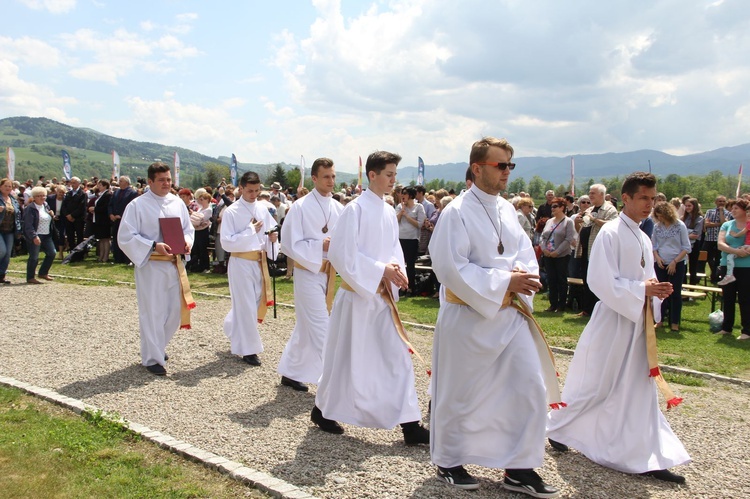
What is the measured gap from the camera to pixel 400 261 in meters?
6.32

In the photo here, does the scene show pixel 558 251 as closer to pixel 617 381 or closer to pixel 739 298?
pixel 739 298

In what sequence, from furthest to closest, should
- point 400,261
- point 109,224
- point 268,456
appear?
point 109,224 < point 400,261 < point 268,456

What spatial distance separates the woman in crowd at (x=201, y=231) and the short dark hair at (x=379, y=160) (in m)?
12.4

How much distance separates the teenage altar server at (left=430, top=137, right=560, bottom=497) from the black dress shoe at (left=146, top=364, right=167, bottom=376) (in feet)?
14.5

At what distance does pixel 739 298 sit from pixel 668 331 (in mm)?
1176

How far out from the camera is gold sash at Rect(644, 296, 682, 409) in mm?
5234

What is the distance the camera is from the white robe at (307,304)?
7379 millimetres

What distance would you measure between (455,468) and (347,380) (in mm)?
1476

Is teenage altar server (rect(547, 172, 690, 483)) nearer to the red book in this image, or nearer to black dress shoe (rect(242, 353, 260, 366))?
black dress shoe (rect(242, 353, 260, 366))

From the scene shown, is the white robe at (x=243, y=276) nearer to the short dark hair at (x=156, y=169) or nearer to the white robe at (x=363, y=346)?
the short dark hair at (x=156, y=169)

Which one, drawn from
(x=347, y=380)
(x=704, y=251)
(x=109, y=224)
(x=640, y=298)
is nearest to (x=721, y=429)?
(x=640, y=298)

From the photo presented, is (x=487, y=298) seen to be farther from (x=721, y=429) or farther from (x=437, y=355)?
(x=721, y=429)

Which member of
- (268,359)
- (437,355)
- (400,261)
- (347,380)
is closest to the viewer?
(437,355)

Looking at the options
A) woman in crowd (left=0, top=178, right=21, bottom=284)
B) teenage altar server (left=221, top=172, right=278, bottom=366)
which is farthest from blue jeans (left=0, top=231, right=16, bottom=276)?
teenage altar server (left=221, top=172, right=278, bottom=366)
